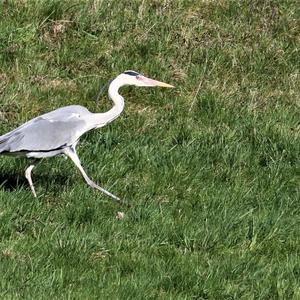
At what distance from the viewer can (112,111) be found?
7.12m

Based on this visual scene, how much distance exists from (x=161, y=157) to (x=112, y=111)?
0.74 meters

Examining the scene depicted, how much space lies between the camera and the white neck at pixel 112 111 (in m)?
7.04

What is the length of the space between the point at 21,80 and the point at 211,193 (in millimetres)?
2860

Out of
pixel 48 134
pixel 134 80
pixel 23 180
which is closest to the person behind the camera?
pixel 48 134

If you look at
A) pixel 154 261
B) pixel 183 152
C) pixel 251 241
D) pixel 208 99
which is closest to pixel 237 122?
pixel 208 99

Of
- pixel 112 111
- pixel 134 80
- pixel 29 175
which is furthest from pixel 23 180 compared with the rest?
pixel 134 80

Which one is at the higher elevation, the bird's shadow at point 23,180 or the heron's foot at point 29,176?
the heron's foot at point 29,176

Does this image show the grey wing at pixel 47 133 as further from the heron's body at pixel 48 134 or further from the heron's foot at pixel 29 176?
the heron's foot at pixel 29 176

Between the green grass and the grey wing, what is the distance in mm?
334

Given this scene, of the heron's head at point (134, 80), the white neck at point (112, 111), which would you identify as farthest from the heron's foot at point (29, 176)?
the heron's head at point (134, 80)

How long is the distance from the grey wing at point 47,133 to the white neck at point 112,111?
5.4 inches

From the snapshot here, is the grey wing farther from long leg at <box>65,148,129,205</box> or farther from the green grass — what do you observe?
the green grass

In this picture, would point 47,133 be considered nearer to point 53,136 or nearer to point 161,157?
point 53,136

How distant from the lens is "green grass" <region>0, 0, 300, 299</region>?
5.70 m
